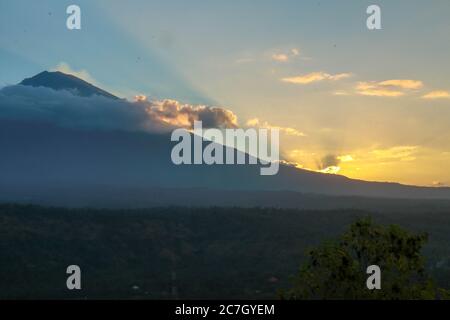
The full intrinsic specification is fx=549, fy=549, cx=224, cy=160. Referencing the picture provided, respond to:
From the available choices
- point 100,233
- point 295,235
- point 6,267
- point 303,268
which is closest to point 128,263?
point 100,233

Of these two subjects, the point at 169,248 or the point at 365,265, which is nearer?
the point at 365,265

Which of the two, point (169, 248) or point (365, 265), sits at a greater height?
point (365, 265)

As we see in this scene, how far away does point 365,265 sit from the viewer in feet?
44.8

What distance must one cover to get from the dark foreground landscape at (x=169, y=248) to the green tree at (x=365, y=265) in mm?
44783

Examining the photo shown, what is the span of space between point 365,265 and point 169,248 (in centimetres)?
10103

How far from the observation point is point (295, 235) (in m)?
115

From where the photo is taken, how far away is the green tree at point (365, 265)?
13125mm

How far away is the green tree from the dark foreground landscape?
44.8 metres

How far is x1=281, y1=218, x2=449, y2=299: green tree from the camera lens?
13.1 m

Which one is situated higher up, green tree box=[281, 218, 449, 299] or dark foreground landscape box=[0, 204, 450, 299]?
green tree box=[281, 218, 449, 299]

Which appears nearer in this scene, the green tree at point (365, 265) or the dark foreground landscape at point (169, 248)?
the green tree at point (365, 265)

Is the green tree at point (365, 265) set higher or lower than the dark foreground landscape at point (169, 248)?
higher
